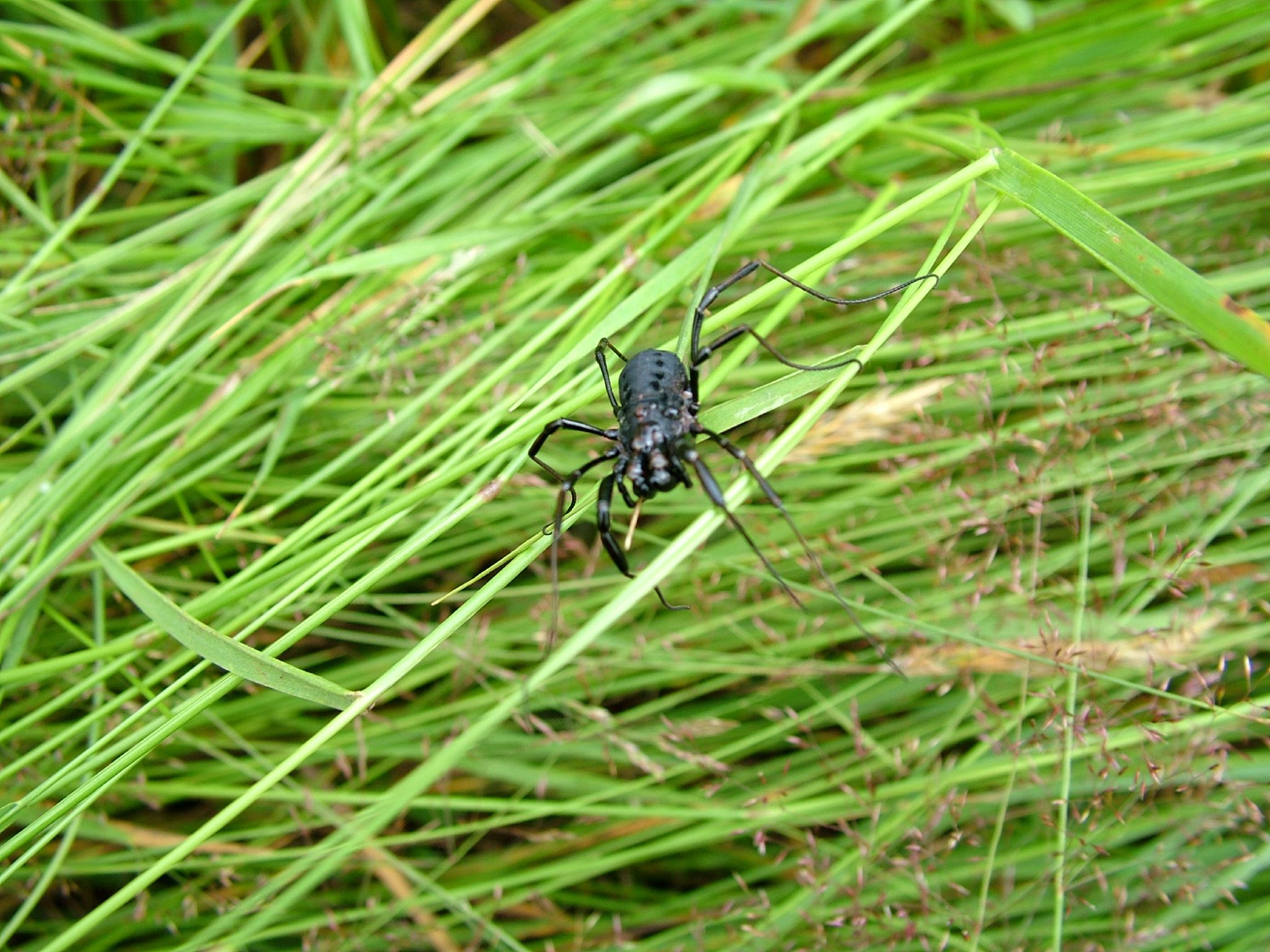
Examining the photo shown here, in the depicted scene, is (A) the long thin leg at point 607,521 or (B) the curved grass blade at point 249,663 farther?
(A) the long thin leg at point 607,521

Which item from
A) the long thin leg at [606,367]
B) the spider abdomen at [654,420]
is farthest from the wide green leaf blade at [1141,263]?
the long thin leg at [606,367]

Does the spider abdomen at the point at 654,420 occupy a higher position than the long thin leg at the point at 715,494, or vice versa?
the spider abdomen at the point at 654,420

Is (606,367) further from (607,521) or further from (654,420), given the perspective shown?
Answer: (607,521)

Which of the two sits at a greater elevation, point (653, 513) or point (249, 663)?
point (653, 513)

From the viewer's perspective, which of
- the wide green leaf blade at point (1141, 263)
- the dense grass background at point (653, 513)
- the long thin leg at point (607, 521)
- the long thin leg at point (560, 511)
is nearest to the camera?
the wide green leaf blade at point (1141, 263)

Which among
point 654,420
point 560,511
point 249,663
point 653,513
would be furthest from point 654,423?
point 249,663

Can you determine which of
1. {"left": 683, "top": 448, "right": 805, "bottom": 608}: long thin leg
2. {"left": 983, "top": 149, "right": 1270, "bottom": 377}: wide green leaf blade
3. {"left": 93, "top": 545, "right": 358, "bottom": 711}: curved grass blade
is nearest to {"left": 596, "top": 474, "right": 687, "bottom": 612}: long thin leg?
{"left": 683, "top": 448, "right": 805, "bottom": 608}: long thin leg

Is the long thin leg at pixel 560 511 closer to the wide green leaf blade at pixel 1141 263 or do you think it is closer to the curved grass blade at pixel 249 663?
the curved grass blade at pixel 249 663

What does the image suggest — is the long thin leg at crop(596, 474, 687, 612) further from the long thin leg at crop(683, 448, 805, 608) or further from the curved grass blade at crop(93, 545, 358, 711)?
the curved grass blade at crop(93, 545, 358, 711)

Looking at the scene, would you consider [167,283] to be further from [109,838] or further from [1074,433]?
[1074,433]
